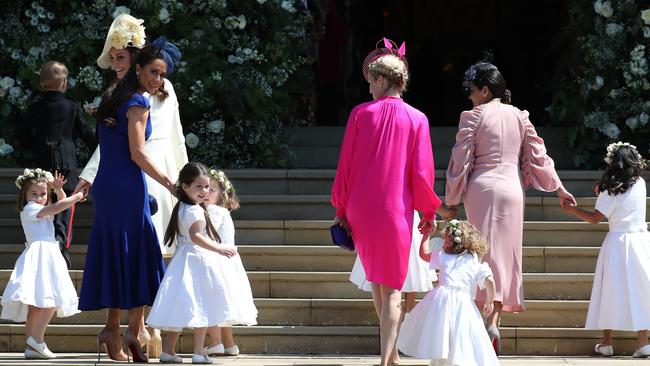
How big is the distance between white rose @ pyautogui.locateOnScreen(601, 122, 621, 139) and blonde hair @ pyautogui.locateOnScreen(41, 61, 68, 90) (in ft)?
15.0

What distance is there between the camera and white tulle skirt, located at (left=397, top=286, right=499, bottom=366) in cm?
812

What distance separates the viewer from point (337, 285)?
33.4 ft

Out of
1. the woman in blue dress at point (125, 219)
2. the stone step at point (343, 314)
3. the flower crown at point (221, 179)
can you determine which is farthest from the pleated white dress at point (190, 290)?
the stone step at point (343, 314)

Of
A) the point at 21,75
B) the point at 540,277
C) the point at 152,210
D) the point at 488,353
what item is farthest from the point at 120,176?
the point at 21,75

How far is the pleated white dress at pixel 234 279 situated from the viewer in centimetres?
877

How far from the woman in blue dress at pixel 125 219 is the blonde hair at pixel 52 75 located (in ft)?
7.04

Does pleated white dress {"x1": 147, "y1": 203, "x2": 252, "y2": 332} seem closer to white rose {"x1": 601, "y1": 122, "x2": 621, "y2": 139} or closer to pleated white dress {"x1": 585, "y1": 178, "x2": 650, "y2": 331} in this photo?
pleated white dress {"x1": 585, "y1": 178, "x2": 650, "y2": 331}

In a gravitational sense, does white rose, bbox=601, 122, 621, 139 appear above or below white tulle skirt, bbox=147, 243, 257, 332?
above

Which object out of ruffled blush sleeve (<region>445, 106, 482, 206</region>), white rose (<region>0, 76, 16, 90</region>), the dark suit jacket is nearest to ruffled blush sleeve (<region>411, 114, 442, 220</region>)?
ruffled blush sleeve (<region>445, 106, 482, 206</region>)

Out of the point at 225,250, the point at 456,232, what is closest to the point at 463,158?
the point at 456,232

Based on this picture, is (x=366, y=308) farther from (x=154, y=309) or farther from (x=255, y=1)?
(x=255, y=1)

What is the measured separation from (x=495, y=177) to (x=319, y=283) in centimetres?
167

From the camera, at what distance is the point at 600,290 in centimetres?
952

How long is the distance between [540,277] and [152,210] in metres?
2.86
